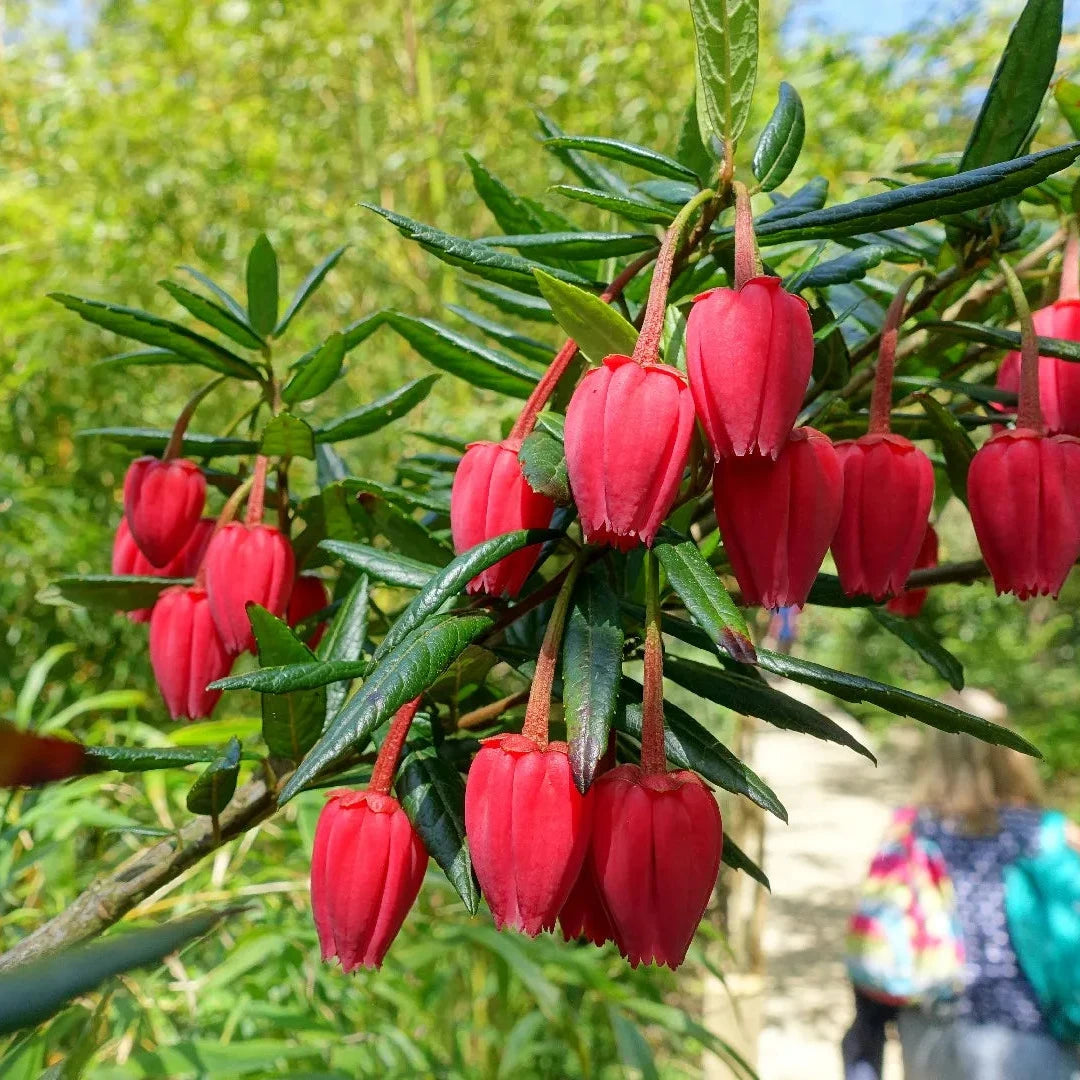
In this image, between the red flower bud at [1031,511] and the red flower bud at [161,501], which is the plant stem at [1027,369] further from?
the red flower bud at [161,501]

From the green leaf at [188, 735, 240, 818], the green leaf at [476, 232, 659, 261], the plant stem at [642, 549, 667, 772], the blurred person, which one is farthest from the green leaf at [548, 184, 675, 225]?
the blurred person

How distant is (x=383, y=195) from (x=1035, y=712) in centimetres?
416

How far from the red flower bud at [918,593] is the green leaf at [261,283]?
33 cm

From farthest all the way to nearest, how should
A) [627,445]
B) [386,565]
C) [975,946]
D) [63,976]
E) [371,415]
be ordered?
[975,946] → [371,415] → [386,565] → [627,445] → [63,976]

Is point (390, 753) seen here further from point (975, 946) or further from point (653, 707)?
point (975, 946)

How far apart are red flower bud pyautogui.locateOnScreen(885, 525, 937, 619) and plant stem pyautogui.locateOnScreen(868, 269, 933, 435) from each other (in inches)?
4.4

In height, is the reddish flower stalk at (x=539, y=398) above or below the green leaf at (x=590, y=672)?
above

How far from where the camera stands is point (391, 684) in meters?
0.30

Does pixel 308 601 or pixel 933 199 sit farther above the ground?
pixel 933 199

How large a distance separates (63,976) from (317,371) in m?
0.37

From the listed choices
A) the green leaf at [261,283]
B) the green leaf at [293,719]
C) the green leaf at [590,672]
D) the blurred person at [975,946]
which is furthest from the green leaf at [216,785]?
the blurred person at [975,946]

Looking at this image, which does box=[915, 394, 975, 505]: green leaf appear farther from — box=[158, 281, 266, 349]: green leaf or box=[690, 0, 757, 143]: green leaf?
box=[158, 281, 266, 349]: green leaf

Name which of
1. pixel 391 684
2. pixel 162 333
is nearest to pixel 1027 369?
pixel 391 684

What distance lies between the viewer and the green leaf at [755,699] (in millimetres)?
339
